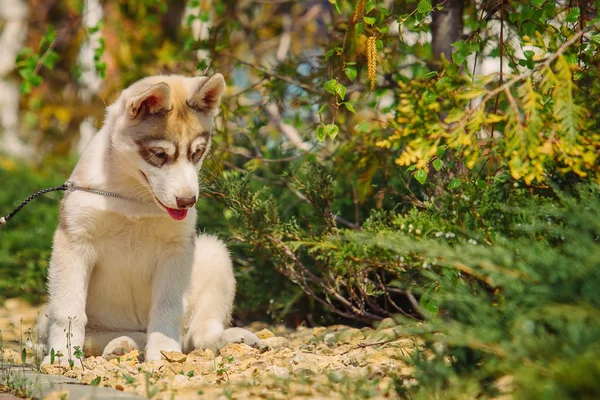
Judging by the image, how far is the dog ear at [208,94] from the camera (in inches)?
161

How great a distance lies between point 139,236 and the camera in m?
4.14

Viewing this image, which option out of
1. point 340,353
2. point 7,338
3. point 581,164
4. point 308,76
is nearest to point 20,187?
point 7,338

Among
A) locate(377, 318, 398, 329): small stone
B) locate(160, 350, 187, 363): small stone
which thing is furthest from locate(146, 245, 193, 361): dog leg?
locate(377, 318, 398, 329): small stone

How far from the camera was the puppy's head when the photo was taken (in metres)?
3.86

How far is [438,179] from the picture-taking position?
4.13m

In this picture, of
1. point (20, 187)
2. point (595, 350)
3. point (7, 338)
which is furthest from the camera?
point (20, 187)

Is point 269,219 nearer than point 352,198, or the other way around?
point 269,219

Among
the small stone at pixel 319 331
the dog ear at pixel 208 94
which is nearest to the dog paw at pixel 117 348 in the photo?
the small stone at pixel 319 331

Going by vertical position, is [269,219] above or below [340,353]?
above

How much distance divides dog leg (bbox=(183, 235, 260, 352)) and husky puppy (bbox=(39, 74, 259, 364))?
0.01 meters

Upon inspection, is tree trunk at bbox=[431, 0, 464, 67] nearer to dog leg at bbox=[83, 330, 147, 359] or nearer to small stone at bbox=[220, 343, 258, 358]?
small stone at bbox=[220, 343, 258, 358]

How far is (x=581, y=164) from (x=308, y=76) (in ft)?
8.31

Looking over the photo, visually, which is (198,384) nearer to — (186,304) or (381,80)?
(186,304)

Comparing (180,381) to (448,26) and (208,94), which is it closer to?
(208,94)
